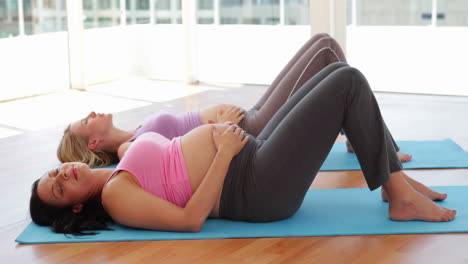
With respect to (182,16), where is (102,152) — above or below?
below

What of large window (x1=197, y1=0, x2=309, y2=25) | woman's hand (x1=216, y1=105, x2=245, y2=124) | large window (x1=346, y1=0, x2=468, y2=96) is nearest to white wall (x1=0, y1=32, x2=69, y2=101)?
large window (x1=197, y1=0, x2=309, y2=25)

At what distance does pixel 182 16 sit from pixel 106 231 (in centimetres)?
446

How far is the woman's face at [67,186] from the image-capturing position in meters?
2.41

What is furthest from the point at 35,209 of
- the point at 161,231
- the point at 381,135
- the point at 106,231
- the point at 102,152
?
the point at 381,135

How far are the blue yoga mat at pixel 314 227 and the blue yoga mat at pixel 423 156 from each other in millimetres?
646

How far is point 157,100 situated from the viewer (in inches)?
229

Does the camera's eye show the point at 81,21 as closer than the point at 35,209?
No

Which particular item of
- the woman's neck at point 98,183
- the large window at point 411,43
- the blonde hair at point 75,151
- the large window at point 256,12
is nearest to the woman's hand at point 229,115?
the blonde hair at point 75,151

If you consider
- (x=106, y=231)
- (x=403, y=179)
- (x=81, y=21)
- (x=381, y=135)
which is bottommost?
(x=106, y=231)

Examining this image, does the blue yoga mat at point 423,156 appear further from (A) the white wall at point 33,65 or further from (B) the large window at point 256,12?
(A) the white wall at point 33,65

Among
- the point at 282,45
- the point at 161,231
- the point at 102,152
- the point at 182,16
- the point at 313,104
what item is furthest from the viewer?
the point at 182,16

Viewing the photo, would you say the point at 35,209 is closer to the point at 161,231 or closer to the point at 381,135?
the point at 161,231

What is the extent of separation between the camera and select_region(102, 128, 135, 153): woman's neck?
3.30m

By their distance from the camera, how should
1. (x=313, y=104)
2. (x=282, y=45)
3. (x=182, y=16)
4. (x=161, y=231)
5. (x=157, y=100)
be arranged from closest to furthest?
(x=313, y=104)
(x=161, y=231)
(x=157, y=100)
(x=282, y=45)
(x=182, y=16)
